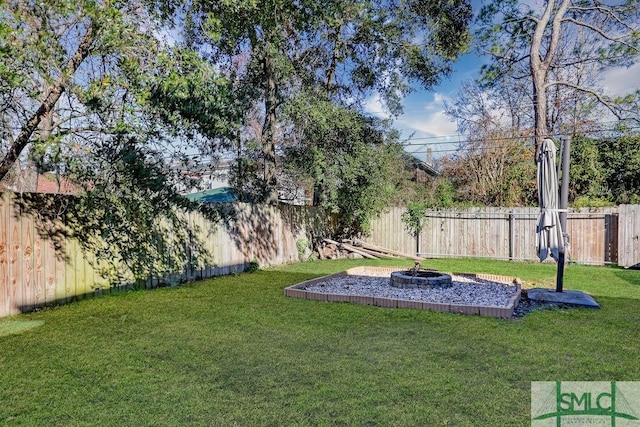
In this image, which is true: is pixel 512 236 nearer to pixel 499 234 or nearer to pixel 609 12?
pixel 499 234

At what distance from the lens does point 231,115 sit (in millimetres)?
4656

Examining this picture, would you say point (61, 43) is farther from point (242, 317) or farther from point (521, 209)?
point (521, 209)

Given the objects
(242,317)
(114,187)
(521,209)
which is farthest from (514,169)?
(114,187)

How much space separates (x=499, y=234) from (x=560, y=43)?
7.57 metres

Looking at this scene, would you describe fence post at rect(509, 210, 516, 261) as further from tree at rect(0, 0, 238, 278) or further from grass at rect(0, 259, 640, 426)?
tree at rect(0, 0, 238, 278)

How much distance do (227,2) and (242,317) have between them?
3841mm

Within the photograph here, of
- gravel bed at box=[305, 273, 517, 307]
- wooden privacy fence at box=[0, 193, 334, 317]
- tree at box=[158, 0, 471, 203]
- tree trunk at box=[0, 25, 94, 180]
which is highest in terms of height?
tree at box=[158, 0, 471, 203]

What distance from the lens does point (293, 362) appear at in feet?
9.60

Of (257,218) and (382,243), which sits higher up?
(257,218)

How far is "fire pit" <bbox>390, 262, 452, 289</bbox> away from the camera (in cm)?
576

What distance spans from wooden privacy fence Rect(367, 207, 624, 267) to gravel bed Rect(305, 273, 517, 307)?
4.06m

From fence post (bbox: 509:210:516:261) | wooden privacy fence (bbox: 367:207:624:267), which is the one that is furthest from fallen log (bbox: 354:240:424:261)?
fence post (bbox: 509:210:516:261)

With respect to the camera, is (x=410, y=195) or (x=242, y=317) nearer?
(x=242, y=317)

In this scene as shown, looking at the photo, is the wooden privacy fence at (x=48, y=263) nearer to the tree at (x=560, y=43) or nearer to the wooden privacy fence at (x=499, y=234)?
the wooden privacy fence at (x=499, y=234)
